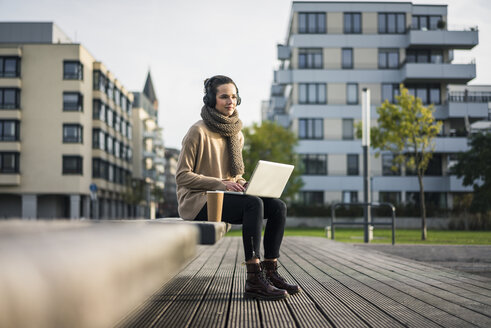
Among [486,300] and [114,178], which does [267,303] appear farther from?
[114,178]

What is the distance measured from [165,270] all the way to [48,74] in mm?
50113

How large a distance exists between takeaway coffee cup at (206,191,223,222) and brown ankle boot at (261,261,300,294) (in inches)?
20.4

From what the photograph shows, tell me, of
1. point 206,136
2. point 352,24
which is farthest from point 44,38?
point 206,136

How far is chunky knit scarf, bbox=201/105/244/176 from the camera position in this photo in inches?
177

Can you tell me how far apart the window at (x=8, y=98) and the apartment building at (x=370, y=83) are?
74.0ft

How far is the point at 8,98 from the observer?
47.6 m

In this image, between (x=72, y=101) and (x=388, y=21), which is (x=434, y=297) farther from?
(x=388, y=21)

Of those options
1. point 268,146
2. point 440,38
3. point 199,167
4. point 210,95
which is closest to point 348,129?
point 440,38

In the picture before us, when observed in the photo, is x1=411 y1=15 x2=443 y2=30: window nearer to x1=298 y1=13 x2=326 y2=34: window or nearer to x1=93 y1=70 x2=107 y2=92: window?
x1=298 y1=13 x2=326 y2=34: window

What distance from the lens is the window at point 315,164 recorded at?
48.3 m

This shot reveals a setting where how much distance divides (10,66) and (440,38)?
118 feet

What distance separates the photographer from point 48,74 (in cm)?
4816

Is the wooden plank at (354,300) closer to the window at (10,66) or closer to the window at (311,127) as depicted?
the window at (311,127)

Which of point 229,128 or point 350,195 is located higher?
point 229,128
